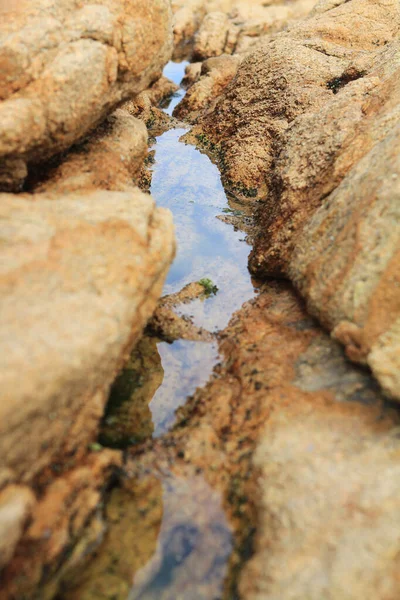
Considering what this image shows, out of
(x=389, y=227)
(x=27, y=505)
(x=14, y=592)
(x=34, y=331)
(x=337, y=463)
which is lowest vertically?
(x=14, y=592)

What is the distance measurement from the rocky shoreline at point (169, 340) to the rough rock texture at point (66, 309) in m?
0.02

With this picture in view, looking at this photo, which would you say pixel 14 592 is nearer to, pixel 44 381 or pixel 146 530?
pixel 146 530

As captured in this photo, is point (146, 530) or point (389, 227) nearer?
point (146, 530)

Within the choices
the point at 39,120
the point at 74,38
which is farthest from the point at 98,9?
the point at 39,120

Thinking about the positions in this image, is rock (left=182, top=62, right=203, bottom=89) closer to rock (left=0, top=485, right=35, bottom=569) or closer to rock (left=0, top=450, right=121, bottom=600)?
rock (left=0, top=450, right=121, bottom=600)

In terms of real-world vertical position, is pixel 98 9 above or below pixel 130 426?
above

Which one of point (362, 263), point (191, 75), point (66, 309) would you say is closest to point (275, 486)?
point (66, 309)

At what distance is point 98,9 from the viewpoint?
5.83 metres

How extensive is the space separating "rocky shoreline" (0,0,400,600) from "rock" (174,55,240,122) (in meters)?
6.50

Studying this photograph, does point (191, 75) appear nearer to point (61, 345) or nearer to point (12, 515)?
point (61, 345)

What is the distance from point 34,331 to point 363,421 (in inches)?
126

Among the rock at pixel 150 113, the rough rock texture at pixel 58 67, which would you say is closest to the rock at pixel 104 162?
the rough rock texture at pixel 58 67

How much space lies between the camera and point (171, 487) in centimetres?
474

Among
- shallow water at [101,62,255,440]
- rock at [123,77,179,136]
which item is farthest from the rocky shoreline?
rock at [123,77,179,136]
